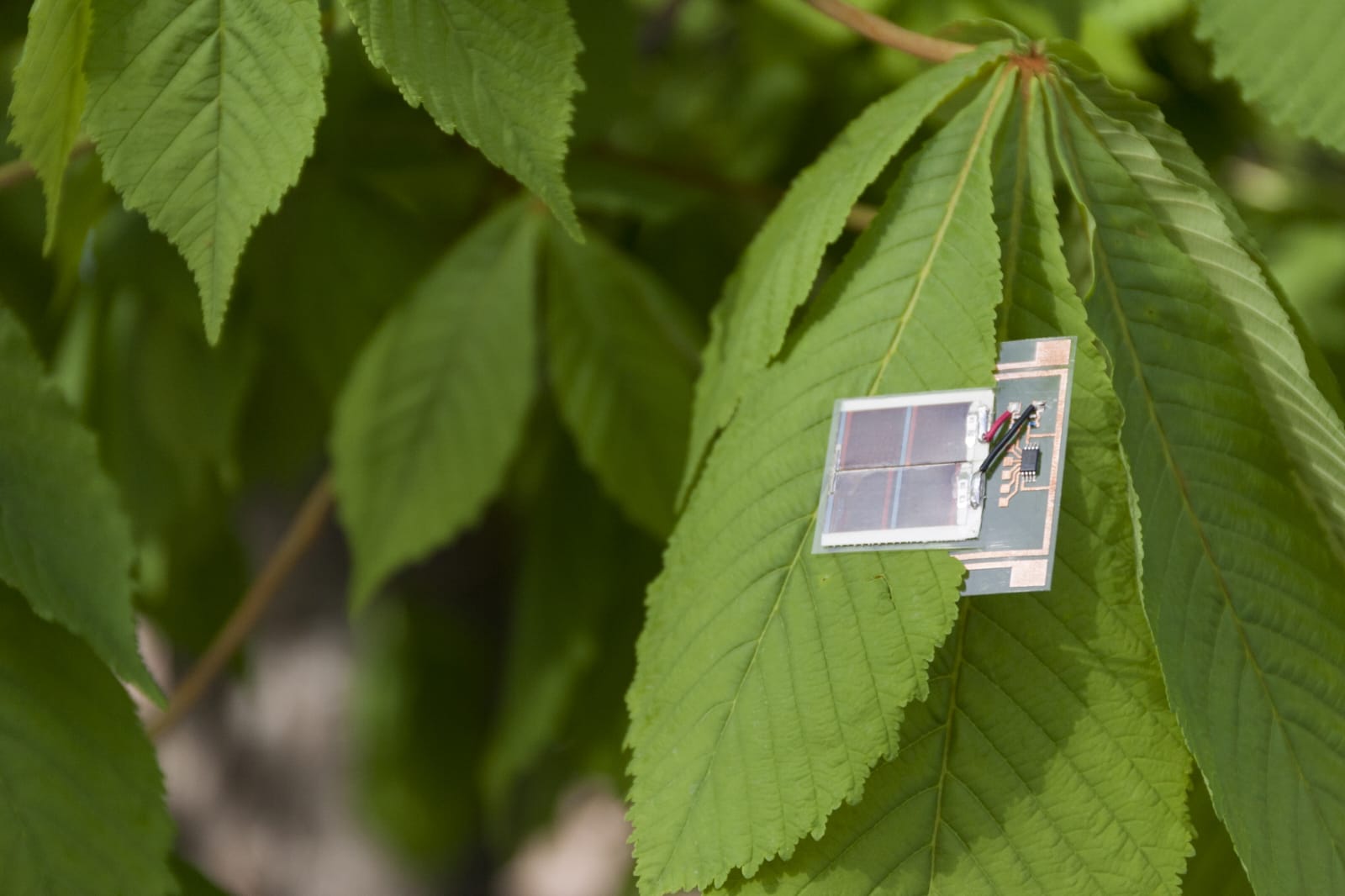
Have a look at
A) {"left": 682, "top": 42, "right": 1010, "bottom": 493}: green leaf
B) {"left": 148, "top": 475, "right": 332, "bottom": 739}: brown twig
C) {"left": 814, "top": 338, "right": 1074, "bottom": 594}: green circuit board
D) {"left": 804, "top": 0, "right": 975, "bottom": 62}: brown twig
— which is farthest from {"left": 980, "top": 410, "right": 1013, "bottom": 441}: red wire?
{"left": 148, "top": 475, "right": 332, "bottom": 739}: brown twig

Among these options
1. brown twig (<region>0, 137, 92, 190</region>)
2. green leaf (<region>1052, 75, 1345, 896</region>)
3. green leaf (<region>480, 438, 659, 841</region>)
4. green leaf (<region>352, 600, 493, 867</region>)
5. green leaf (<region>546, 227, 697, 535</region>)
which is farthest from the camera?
green leaf (<region>352, 600, 493, 867</region>)

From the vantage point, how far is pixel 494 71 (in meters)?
0.60

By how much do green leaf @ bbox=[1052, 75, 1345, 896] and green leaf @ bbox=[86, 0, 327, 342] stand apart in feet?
1.24

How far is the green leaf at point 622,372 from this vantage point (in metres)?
1.02

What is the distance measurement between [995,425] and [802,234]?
156mm

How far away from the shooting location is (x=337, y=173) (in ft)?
4.00

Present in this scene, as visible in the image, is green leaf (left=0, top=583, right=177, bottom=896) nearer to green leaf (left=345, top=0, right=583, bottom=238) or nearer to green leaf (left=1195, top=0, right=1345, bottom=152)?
green leaf (left=345, top=0, right=583, bottom=238)

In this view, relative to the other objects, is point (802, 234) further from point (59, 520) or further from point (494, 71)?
point (59, 520)

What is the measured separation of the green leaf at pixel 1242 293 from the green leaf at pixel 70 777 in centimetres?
61

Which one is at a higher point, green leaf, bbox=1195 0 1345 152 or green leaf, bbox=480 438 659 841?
green leaf, bbox=1195 0 1345 152

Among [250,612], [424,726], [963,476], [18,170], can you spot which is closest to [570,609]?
[250,612]

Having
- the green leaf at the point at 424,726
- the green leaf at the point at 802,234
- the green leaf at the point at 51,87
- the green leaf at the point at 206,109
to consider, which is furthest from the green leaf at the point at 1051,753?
the green leaf at the point at 424,726

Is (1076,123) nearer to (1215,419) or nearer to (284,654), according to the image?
(1215,419)

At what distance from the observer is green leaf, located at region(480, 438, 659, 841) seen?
4.18 ft
